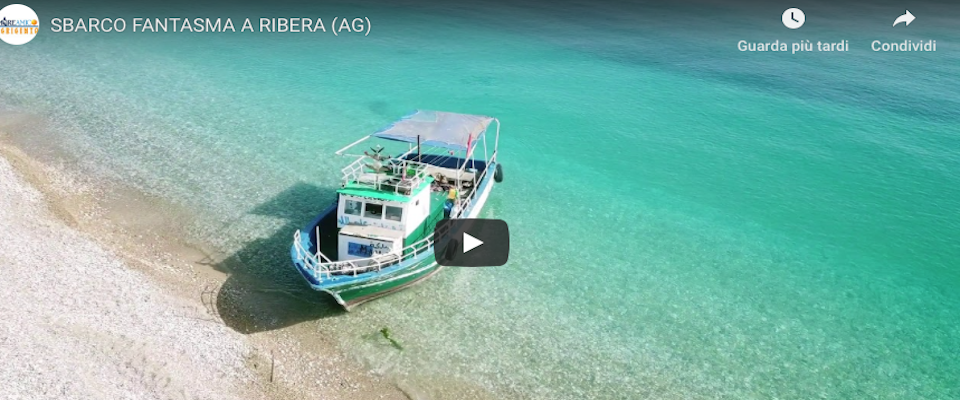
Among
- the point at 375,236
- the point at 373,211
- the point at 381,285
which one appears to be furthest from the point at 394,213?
the point at 381,285

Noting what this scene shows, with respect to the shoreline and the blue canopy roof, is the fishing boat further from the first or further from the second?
the shoreline

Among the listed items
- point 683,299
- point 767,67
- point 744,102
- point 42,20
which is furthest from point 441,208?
point 42,20

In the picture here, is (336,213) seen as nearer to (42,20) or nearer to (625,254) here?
(625,254)

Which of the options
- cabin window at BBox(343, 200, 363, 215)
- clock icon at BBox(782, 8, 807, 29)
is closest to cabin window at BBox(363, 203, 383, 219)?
cabin window at BBox(343, 200, 363, 215)

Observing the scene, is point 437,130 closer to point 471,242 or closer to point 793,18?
point 471,242

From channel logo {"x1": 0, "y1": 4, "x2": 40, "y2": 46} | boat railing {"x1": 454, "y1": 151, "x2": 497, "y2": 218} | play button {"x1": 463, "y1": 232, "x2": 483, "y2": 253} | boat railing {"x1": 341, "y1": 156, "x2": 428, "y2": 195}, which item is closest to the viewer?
boat railing {"x1": 341, "y1": 156, "x2": 428, "y2": 195}

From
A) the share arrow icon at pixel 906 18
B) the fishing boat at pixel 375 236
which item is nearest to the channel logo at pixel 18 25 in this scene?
the fishing boat at pixel 375 236

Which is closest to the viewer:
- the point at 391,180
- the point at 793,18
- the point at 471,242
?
the point at 391,180
